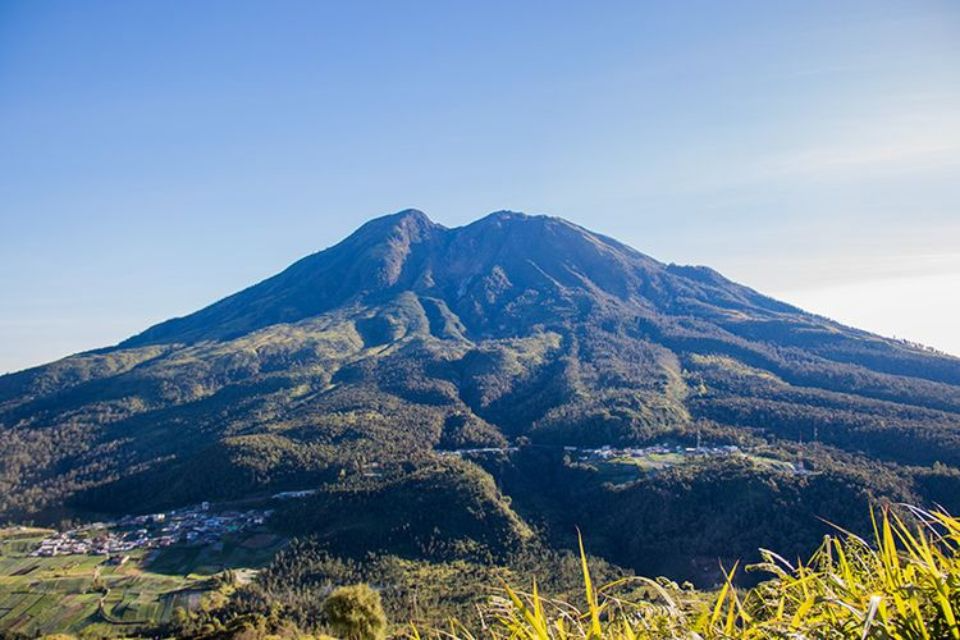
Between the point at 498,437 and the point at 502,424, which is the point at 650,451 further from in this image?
the point at 502,424

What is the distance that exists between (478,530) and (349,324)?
13747cm

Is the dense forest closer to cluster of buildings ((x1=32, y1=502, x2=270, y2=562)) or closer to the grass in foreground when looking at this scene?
cluster of buildings ((x1=32, y1=502, x2=270, y2=562))

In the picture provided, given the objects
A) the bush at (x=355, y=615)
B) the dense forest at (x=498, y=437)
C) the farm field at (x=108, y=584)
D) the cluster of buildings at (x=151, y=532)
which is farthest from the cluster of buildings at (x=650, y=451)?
the bush at (x=355, y=615)

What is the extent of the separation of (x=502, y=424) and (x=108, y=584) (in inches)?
2867

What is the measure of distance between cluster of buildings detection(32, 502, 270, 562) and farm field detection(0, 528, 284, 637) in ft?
5.89

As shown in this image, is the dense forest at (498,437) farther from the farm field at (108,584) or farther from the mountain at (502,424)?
the farm field at (108,584)

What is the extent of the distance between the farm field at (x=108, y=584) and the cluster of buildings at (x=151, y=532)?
1794 millimetres

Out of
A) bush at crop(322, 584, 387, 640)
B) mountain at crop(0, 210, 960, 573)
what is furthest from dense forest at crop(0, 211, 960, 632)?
bush at crop(322, 584, 387, 640)

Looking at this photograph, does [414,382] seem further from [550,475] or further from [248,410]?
[550,475]

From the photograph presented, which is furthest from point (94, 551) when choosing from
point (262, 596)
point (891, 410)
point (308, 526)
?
point (891, 410)

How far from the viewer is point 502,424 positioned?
118 m

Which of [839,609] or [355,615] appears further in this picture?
[355,615]

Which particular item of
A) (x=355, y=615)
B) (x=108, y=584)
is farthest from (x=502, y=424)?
(x=355, y=615)

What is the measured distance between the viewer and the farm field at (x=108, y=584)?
50.8m
